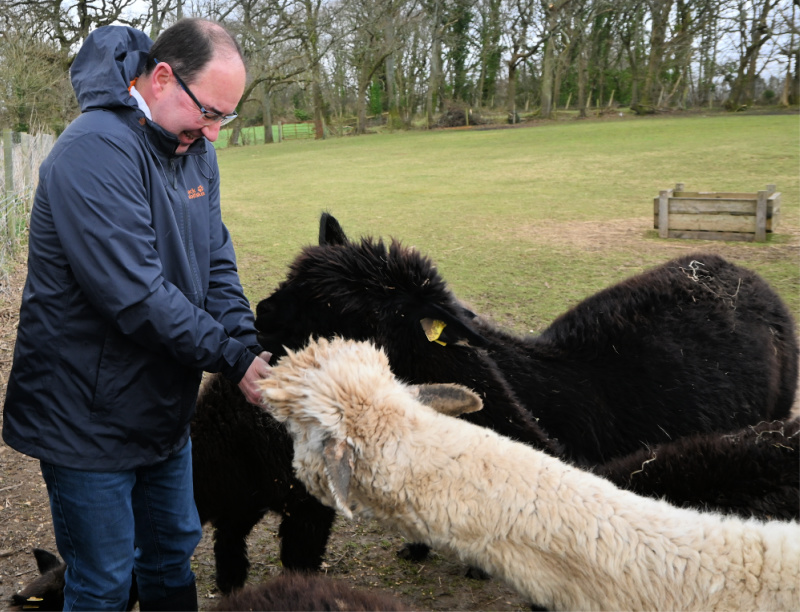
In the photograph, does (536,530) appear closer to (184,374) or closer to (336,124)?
(184,374)

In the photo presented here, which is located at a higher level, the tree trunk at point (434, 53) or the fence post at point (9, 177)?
the tree trunk at point (434, 53)

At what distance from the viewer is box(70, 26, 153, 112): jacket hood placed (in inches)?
83.5

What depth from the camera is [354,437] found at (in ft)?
6.63

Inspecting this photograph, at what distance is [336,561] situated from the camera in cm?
383

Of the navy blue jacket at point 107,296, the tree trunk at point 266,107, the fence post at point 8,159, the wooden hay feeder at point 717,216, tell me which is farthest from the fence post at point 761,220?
the tree trunk at point 266,107

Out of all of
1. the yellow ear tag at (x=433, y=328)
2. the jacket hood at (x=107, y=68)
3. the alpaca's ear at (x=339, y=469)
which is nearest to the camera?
the alpaca's ear at (x=339, y=469)

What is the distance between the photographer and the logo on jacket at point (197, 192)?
238 centimetres

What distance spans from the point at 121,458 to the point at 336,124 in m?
51.1

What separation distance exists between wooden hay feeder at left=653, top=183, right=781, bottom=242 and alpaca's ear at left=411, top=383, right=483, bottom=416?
32.3 feet

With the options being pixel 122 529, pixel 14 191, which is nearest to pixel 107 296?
pixel 122 529

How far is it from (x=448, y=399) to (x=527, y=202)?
13.8 m

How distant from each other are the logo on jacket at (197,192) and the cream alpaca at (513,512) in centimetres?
70

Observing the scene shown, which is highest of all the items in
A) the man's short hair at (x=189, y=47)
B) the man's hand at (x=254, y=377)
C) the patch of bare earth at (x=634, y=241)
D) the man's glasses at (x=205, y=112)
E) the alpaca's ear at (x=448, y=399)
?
the man's short hair at (x=189, y=47)

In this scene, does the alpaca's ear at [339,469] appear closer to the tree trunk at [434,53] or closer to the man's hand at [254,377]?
the man's hand at [254,377]
